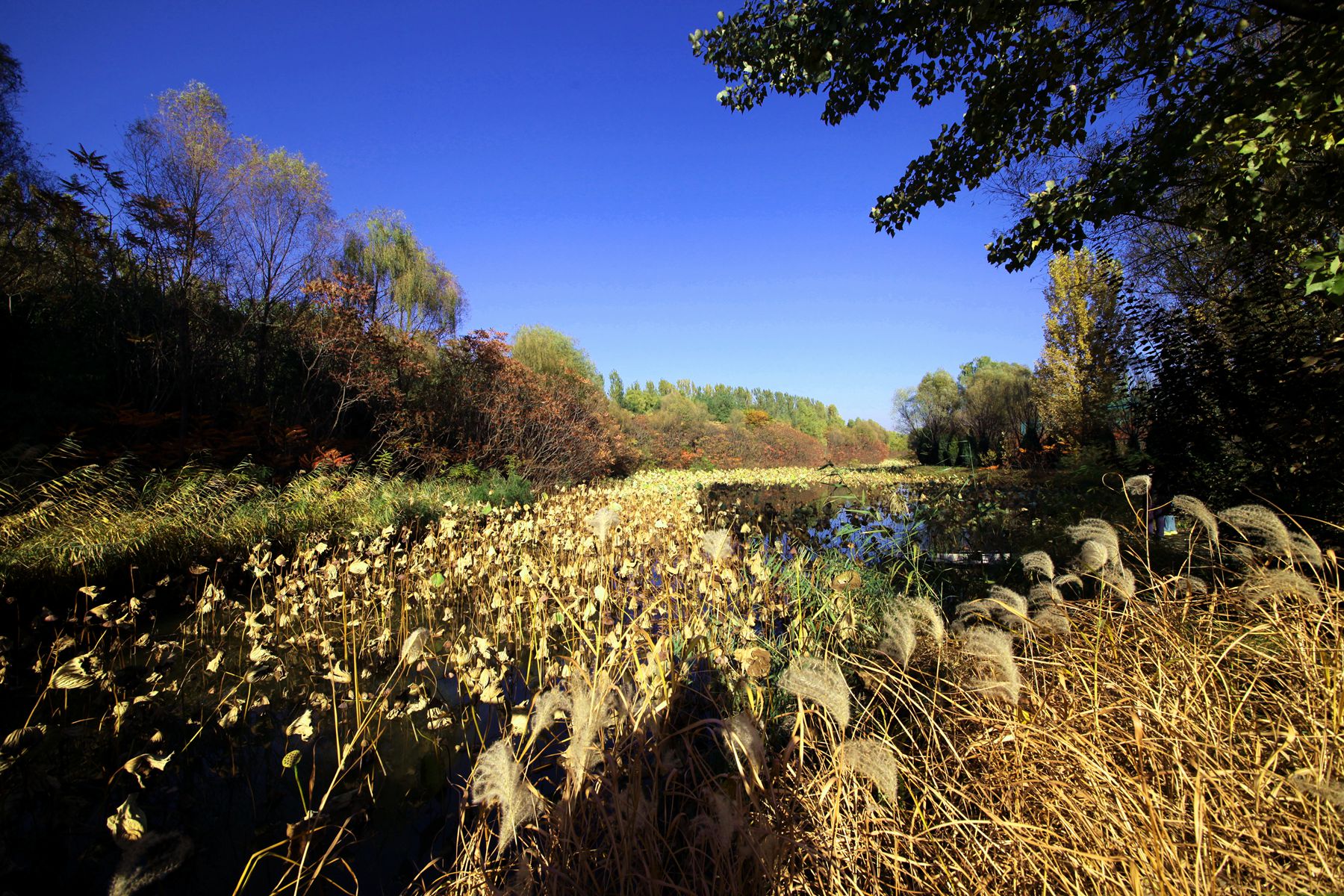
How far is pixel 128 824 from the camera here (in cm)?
154

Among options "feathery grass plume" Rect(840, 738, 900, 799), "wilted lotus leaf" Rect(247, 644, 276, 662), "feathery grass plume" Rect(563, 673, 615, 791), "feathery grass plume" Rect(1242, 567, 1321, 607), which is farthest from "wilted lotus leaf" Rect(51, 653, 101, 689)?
"feathery grass plume" Rect(1242, 567, 1321, 607)

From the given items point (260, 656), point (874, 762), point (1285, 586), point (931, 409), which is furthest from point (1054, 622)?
point (931, 409)

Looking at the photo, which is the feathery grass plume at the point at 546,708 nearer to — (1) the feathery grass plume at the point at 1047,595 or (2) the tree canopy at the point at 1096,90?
(1) the feathery grass plume at the point at 1047,595

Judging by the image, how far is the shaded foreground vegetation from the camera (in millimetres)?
1421

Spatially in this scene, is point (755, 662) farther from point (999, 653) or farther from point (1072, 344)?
point (1072, 344)

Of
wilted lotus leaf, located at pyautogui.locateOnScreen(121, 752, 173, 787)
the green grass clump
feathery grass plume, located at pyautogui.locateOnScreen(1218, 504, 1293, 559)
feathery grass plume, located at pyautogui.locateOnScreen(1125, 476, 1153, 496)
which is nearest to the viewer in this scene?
feathery grass plume, located at pyautogui.locateOnScreen(1218, 504, 1293, 559)

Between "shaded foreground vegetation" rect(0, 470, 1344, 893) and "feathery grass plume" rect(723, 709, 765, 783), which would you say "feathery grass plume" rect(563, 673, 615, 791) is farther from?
"feathery grass plume" rect(723, 709, 765, 783)

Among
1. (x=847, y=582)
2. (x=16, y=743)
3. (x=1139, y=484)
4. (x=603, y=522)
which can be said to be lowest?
(x=16, y=743)

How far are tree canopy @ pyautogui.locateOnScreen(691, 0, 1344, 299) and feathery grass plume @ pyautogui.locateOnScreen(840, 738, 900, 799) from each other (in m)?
2.91

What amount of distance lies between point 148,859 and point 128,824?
0.13 metres

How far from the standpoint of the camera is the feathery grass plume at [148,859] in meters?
1.36

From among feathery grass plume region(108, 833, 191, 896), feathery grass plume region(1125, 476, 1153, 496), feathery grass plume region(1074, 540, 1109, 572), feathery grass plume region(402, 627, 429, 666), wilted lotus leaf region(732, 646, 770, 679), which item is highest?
feathery grass plume region(1125, 476, 1153, 496)

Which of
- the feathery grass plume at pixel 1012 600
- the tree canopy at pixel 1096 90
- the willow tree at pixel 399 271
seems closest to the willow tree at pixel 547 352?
the willow tree at pixel 399 271

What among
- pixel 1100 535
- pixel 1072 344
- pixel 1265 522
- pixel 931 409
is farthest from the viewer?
pixel 931 409
